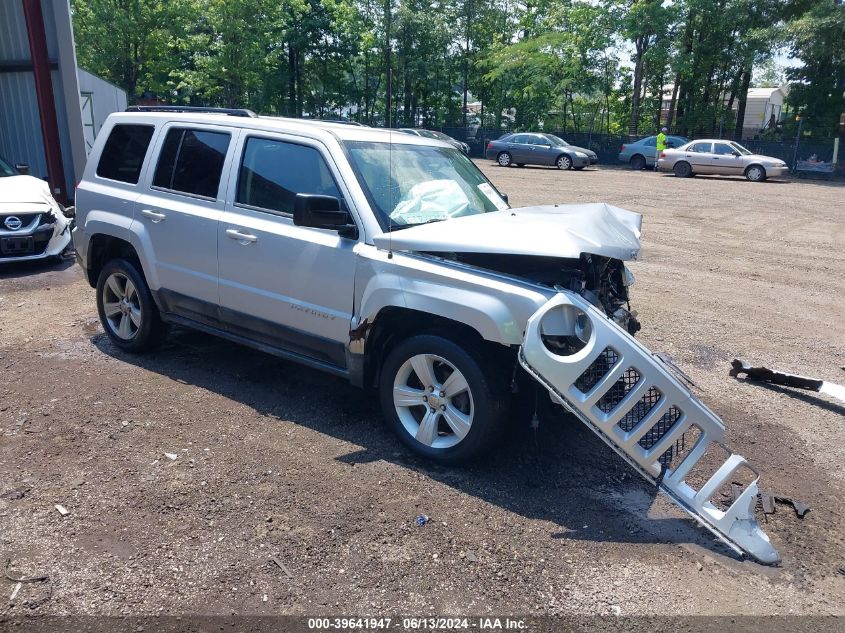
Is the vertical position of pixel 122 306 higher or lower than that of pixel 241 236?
lower

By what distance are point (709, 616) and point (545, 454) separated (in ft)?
5.08

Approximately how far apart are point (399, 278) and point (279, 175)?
1.36 metres

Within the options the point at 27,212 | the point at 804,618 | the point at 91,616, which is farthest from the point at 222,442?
the point at 27,212

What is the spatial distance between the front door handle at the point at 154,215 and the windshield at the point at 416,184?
171cm

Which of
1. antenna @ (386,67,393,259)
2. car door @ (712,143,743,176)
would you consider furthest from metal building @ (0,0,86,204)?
car door @ (712,143,743,176)

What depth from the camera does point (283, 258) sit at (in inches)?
186

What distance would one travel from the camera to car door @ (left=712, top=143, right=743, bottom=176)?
25.7 meters

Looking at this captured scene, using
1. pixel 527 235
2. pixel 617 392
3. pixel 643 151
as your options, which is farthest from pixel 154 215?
pixel 643 151

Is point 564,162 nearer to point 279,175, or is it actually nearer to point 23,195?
point 23,195

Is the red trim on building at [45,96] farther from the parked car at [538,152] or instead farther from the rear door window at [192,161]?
the parked car at [538,152]

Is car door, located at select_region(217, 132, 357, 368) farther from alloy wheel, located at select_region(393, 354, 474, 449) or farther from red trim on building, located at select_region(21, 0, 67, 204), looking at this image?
red trim on building, located at select_region(21, 0, 67, 204)

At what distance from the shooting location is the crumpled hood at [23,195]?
889 cm

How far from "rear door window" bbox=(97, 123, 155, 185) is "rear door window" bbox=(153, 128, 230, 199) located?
0.89ft

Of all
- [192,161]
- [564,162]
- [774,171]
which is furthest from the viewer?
[564,162]
